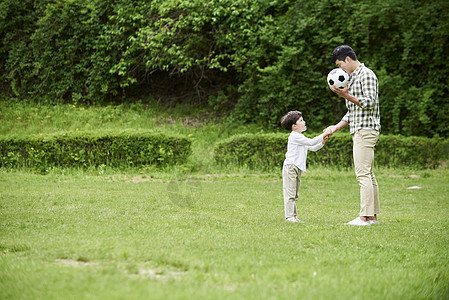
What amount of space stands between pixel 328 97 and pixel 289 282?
14.8m

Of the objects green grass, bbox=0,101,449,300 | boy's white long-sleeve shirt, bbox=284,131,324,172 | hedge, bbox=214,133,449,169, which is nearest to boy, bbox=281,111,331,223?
boy's white long-sleeve shirt, bbox=284,131,324,172

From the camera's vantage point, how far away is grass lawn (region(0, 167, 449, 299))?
10.00 feet

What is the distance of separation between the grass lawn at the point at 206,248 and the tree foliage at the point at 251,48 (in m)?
8.73

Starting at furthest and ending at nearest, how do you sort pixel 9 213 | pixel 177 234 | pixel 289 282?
pixel 9 213, pixel 177 234, pixel 289 282

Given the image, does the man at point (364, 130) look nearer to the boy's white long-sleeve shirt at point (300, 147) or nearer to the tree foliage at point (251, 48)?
the boy's white long-sleeve shirt at point (300, 147)

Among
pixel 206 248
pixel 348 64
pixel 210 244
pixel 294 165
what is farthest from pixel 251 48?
pixel 206 248

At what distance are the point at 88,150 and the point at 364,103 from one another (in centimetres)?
912

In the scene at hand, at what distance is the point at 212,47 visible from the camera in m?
18.4

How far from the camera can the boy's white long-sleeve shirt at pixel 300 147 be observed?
594 centimetres

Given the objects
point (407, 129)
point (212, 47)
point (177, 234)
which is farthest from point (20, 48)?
point (177, 234)

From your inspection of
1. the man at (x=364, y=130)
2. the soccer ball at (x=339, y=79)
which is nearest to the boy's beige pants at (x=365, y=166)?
the man at (x=364, y=130)

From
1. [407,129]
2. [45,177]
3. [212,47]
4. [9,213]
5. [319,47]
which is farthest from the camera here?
[212,47]

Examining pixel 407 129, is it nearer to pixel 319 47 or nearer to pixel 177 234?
pixel 319 47

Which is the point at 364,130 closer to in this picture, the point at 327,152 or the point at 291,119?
the point at 291,119
